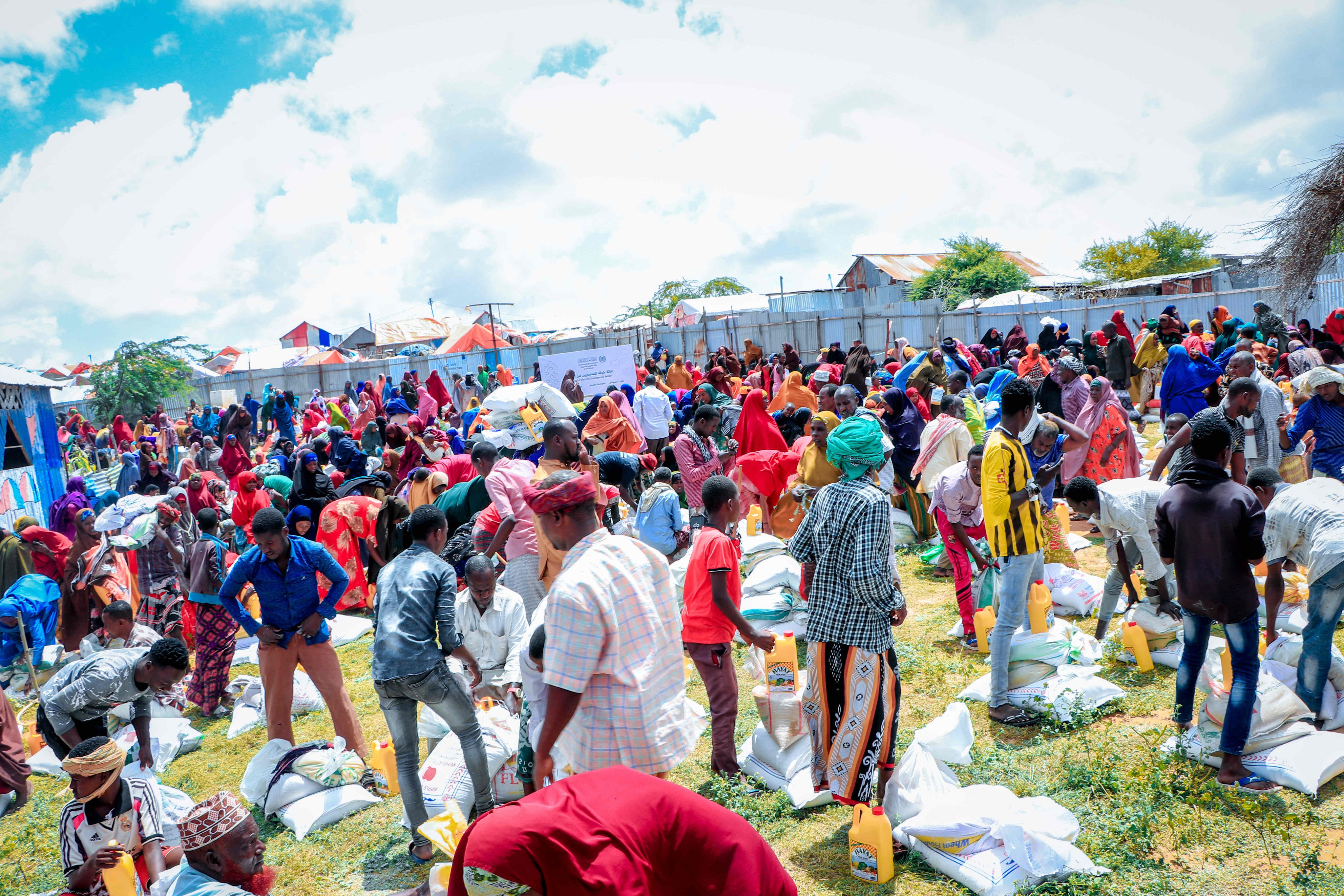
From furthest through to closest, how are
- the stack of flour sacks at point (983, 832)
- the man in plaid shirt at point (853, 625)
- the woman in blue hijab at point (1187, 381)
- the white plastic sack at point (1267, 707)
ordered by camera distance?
the woman in blue hijab at point (1187, 381)
the white plastic sack at point (1267, 707)
the man in plaid shirt at point (853, 625)
the stack of flour sacks at point (983, 832)

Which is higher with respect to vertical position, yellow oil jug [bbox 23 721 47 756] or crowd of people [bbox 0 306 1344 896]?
crowd of people [bbox 0 306 1344 896]

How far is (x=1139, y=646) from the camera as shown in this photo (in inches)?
204

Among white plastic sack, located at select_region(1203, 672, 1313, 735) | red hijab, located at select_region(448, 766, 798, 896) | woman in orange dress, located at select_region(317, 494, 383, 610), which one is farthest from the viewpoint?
woman in orange dress, located at select_region(317, 494, 383, 610)

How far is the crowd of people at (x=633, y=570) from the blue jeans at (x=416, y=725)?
14 millimetres

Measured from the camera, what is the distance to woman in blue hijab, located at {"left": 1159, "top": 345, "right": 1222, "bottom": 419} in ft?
27.8

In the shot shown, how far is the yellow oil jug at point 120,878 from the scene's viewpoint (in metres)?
3.18

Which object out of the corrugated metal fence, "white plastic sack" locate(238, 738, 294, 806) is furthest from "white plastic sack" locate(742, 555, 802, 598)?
the corrugated metal fence

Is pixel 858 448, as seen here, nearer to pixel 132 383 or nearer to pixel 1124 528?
pixel 1124 528

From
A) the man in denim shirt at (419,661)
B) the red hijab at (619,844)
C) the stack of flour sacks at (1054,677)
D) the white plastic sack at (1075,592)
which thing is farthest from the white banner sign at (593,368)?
the red hijab at (619,844)

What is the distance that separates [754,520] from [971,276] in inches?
1345

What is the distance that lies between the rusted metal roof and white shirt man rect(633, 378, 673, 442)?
37.9 m

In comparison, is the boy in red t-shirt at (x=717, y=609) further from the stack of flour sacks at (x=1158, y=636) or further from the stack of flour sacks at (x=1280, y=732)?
the stack of flour sacks at (x=1158, y=636)

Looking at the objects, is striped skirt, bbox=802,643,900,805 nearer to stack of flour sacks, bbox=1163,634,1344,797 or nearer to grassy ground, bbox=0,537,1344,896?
grassy ground, bbox=0,537,1344,896

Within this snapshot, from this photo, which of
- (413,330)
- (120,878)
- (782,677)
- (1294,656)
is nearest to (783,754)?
(782,677)
